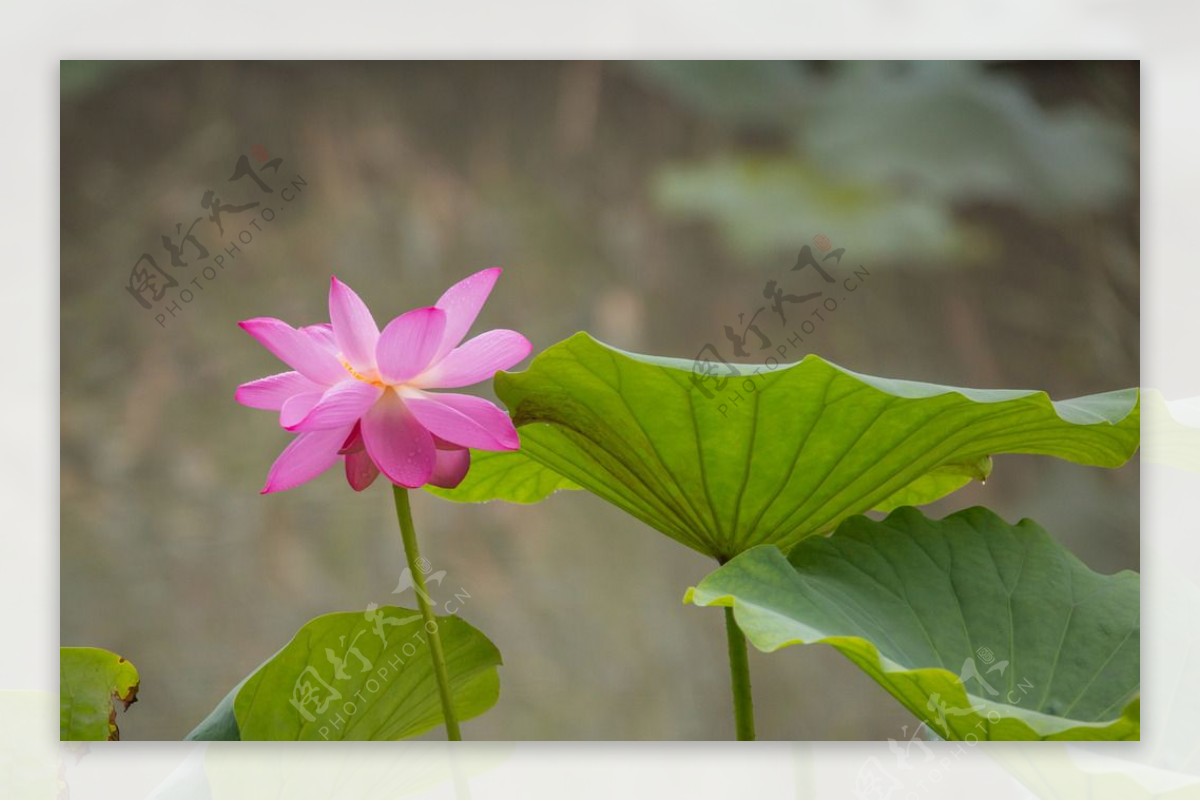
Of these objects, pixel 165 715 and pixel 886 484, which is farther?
pixel 165 715

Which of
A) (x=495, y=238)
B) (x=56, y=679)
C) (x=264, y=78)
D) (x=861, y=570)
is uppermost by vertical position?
(x=264, y=78)

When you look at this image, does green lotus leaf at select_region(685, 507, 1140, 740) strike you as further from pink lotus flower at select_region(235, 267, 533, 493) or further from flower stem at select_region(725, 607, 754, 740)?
pink lotus flower at select_region(235, 267, 533, 493)

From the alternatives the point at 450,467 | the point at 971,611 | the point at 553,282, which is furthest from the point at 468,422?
the point at 971,611

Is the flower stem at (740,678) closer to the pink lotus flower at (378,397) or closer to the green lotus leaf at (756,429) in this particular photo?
the green lotus leaf at (756,429)

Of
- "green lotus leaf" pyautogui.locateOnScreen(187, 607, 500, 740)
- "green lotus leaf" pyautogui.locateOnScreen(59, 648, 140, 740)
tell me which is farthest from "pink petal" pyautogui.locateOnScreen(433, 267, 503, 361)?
"green lotus leaf" pyautogui.locateOnScreen(59, 648, 140, 740)

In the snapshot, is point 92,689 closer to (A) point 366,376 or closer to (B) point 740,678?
(A) point 366,376

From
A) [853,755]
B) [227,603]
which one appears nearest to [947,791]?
[853,755]


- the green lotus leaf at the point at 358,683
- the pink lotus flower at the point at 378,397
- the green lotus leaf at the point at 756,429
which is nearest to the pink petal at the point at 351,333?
the pink lotus flower at the point at 378,397

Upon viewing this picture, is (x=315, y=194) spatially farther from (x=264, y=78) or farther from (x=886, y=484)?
(x=886, y=484)
